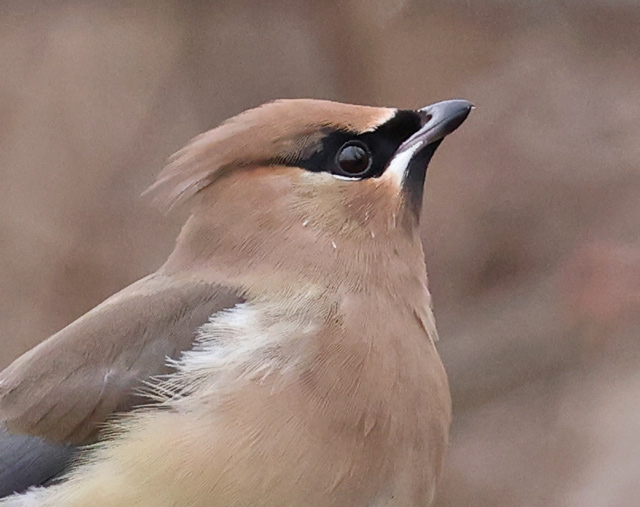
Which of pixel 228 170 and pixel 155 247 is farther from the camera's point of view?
pixel 155 247

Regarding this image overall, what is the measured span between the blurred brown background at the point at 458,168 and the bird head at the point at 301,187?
276 cm

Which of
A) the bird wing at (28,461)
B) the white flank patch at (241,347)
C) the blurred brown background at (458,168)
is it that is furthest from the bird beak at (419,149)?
the blurred brown background at (458,168)

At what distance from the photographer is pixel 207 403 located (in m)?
2.59

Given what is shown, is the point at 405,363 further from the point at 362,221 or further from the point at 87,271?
the point at 87,271

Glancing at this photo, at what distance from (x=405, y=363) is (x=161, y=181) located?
851 millimetres

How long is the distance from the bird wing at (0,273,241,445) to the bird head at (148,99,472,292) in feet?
0.55

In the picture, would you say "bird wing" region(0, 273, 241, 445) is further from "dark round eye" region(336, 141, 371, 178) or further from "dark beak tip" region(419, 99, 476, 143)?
"dark beak tip" region(419, 99, 476, 143)

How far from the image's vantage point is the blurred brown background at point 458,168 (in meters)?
5.85

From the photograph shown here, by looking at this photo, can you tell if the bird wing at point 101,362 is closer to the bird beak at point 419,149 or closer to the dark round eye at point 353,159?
the dark round eye at point 353,159

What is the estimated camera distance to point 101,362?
8.99 feet

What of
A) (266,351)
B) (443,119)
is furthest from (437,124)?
(266,351)

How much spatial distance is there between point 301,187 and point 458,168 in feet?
10.6

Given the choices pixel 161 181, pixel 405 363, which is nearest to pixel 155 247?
pixel 161 181

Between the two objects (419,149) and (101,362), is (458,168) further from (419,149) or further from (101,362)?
(101,362)
